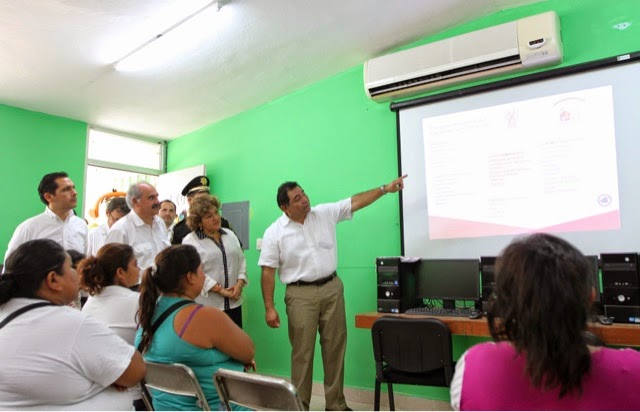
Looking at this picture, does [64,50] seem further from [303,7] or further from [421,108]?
[421,108]

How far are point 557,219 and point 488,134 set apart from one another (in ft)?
2.44

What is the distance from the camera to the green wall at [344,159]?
3094 mm

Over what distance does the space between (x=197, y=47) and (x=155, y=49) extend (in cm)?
32

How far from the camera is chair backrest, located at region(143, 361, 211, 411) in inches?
66.3

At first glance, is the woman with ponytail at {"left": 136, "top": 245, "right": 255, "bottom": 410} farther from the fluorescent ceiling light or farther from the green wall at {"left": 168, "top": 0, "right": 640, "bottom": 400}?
the green wall at {"left": 168, "top": 0, "right": 640, "bottom": 400}

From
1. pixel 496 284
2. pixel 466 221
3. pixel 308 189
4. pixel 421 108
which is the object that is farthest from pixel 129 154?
pixel 496 284

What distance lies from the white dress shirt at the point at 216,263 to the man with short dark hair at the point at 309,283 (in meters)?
0.20

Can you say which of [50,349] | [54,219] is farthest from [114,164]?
[50,349]

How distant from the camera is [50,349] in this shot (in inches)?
54.9

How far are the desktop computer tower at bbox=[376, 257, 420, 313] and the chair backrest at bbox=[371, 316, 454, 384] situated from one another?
515 mm

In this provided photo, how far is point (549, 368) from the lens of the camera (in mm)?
907

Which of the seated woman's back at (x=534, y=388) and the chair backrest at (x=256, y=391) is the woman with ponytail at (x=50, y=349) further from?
the seated woman's back at (x=534, y=388)

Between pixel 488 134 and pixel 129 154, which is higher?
pixel 129 154

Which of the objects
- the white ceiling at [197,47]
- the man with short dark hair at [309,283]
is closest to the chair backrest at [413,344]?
the man with short dark hair at [309,283]
